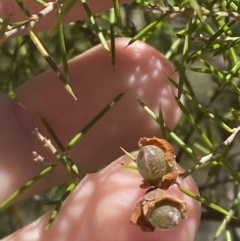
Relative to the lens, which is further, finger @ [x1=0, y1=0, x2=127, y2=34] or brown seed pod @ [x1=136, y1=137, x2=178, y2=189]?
finger @ [x1=0, y1=0, x2=127, y2=34]

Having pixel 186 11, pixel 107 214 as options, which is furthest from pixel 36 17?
pixel 107 214

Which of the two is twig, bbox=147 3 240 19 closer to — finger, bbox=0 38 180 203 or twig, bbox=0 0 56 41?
twig, bbox=0 0 56 41

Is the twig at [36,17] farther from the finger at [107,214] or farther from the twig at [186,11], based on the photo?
the finger at [107,214]

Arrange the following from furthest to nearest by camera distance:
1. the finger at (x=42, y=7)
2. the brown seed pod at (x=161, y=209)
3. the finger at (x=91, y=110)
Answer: the finger at (x=91, y=110) → the finger at (x=42, y=7) → the brown seed pod at (x=161, y=209)

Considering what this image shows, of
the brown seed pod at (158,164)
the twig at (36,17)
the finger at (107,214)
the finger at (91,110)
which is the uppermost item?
the twig at (36,17)

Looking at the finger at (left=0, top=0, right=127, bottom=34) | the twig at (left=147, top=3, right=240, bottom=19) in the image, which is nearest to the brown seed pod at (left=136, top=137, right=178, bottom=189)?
the twig at (left=147, top=3, right=240, bottom=19)

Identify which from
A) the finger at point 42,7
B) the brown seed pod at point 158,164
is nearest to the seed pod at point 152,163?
the brown seed pod at point 158,164

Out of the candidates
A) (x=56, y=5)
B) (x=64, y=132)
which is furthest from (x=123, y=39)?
(x=56, y=5)
